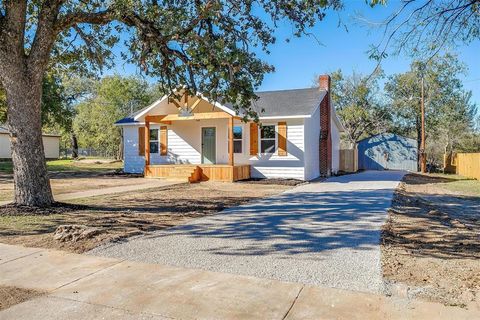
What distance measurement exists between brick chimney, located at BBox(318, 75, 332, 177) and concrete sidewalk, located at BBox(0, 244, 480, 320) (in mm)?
16545

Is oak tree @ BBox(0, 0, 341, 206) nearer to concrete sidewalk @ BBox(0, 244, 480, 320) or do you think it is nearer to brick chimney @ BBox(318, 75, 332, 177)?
concrete sidewalk @ BBox(0, 244, 480, 320)

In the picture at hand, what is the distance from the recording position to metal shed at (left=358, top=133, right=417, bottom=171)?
→ 2977 cm

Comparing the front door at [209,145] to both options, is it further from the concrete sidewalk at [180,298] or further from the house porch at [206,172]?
the concrete sidewalk at [180,298]

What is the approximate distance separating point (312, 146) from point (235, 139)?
12.3 ft

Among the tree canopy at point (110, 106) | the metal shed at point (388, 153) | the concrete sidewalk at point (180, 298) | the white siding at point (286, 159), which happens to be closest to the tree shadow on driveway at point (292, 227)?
the concrete sidewalk at point (180, 298)

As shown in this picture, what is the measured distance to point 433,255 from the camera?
5.18 meters

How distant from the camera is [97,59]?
39.8 ft

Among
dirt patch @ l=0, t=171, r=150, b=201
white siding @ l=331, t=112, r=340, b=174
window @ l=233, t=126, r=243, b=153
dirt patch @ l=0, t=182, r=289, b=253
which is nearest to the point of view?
dirt patch @ l=0, t=182, r=289, b=253

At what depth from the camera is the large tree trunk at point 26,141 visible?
863cm

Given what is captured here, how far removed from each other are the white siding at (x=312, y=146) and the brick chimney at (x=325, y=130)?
1.39ft

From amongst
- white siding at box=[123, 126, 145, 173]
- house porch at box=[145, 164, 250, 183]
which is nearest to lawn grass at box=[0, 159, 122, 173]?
white siding at box=[123, 126, 145, 173]

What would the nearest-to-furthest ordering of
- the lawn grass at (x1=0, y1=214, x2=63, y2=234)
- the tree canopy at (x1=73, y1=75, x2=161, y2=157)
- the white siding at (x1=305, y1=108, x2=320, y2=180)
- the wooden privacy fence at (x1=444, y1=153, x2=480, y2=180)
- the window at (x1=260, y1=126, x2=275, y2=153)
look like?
the lawn grass at (x1=0, y1=214, x2=63, y2=234) → the white siding at (x1=305, y1=108, x2=320, y2=180) → the window at (x1=260, y1=126, x2=275, y2=153) → the wooden privacy fence at (x1=444, y1=153, x2=480, y2=180) → the tree canopy at (x1=73, y1=75, x2=161, y2=157)

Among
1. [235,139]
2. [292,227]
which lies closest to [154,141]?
[235,139]

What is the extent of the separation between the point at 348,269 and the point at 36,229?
5432 mm
